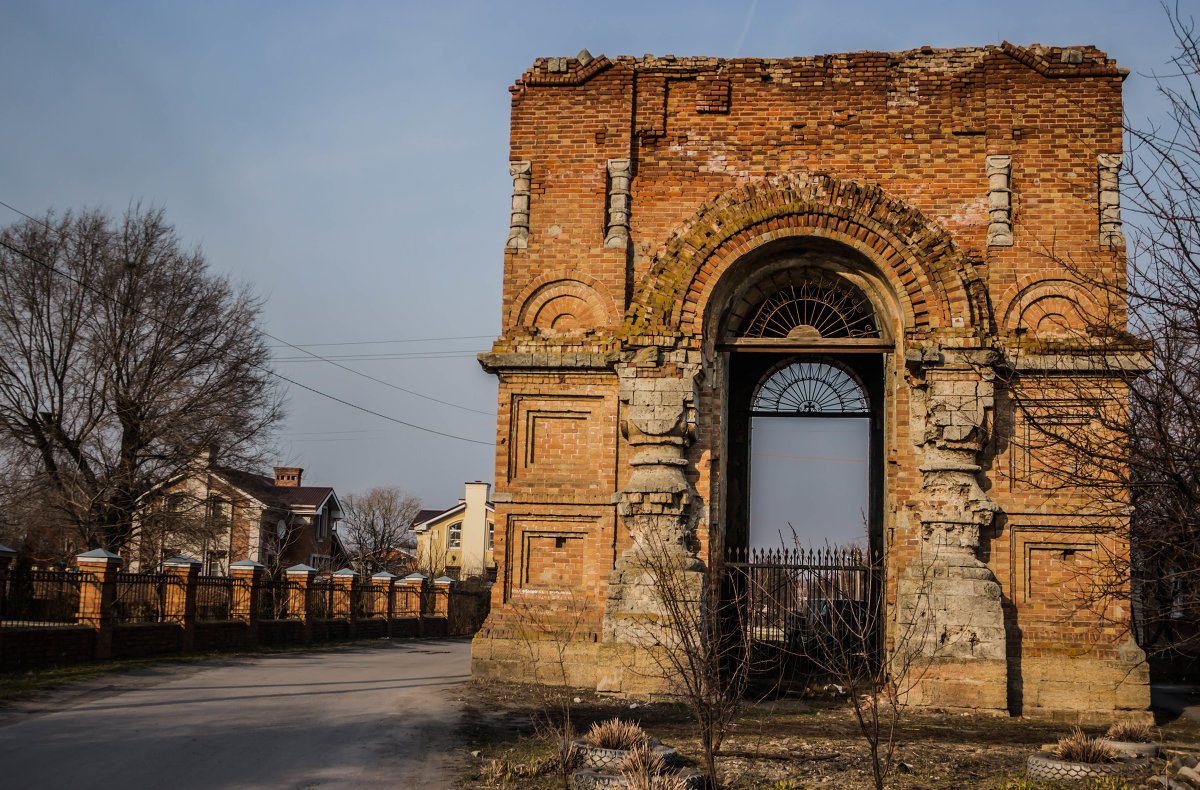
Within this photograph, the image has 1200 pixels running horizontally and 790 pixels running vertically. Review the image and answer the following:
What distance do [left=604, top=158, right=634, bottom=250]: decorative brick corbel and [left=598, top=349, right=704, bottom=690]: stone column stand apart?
68.1 inches

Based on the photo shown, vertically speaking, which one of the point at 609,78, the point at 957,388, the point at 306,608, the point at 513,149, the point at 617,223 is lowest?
the point at 306,608

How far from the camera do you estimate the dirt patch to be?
874cm

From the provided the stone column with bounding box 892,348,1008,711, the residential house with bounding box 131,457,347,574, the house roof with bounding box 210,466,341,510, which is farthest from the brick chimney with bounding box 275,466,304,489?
the stone column with bounding box 892,348,1008,711

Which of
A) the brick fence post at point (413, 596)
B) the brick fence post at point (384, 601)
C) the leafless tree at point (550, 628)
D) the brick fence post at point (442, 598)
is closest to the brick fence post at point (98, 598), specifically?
the leafless tree at point (550, 628)

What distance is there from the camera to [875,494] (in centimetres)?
1670

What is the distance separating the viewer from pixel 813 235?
1396cm

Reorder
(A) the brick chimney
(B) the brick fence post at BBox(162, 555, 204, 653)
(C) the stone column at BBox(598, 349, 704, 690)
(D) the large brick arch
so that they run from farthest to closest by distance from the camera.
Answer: (A) the brick chimney → (B) the brick fence post at BBox(162, 555, 204, 653) → (D) the large brick arch → (C) the stone column at BBox(598, 349, 704, 690)

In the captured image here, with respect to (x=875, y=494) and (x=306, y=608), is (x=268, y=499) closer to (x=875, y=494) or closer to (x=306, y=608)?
(x=306, y=608)

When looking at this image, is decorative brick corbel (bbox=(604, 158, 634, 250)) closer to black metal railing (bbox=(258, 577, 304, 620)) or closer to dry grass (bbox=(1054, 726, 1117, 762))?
dry grass (bbox=(1054, 726, 1117, 762))

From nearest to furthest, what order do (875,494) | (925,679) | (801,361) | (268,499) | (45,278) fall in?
(925,679)
(875,494)
(801,361)
(45,278)
(268,499)

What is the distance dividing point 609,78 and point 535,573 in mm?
6948

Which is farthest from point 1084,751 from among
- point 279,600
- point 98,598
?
point 279,600

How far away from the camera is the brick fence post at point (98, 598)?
15.5 meters

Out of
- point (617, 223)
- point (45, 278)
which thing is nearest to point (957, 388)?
point (617, 223)
